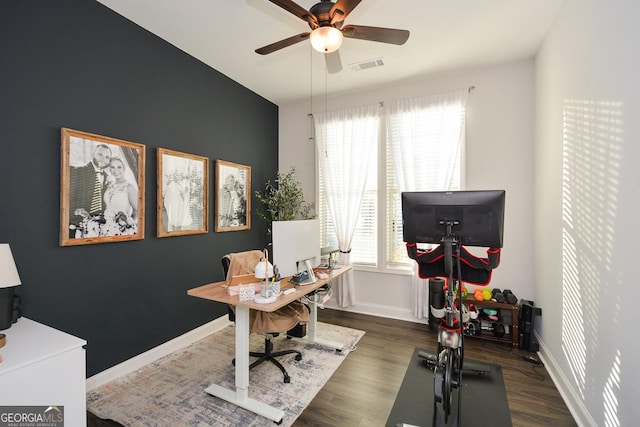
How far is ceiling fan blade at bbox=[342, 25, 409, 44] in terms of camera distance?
193 cm

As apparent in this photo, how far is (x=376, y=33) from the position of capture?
1.98m

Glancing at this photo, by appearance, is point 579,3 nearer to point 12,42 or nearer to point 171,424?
point 12,42

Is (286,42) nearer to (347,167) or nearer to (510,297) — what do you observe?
(347,167)

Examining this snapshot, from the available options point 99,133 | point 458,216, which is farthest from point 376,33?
point 99,133

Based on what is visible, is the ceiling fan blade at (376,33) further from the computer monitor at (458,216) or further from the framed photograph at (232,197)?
the framed photograph at (232,197)

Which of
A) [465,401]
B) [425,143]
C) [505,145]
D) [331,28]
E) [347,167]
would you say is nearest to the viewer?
[331,28]

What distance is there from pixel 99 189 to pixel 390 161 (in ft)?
10.1

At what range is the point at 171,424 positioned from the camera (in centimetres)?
183

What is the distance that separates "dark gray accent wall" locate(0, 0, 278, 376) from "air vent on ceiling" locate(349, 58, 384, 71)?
5.26 feet

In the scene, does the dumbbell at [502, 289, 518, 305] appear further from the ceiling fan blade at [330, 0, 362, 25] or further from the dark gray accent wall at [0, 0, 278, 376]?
the dark gray accent wall at [0, 0, 278, 376]

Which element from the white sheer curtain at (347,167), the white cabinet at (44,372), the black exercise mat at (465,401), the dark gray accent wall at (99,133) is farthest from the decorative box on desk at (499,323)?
→ the white cabinet at (44,372)

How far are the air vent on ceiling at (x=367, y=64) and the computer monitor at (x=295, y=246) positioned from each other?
1.97 meters

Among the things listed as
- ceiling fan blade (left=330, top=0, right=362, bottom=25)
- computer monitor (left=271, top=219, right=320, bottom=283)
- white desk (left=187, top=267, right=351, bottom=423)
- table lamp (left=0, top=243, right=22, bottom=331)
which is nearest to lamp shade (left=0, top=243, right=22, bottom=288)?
table lamp (left=0, top=243, right=22, bottom=331)

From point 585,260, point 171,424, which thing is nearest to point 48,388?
point 171,424
